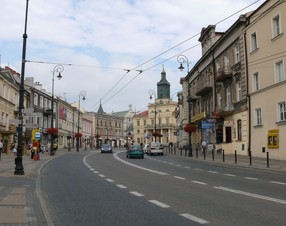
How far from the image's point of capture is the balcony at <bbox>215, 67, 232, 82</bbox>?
41225 millimetres

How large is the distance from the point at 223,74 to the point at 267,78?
30.4 feet

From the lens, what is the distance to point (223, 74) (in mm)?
41344

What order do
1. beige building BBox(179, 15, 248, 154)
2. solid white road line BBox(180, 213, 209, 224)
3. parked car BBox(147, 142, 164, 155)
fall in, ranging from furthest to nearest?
parked car BBox(147, 142, 164, 155)
beige building BBox(179, 15, 248, 154)
solid white road line BBox(180, 213, 209, 224)

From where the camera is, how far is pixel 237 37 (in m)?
38.5

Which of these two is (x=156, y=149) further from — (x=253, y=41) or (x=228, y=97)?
(x=253, y=41)

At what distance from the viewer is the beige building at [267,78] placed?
2994 cm

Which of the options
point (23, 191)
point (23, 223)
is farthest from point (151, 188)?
point (23, 223)

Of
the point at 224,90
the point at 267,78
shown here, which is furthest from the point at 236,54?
the point at 267,78

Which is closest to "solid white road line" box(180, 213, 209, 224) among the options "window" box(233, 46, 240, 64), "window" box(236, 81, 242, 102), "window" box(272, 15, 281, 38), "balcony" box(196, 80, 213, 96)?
"window" box(272, 15, 281, 38)

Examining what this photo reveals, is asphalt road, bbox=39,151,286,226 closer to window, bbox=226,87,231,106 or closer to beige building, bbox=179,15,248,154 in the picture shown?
beige building, bbox=179,15,248,154

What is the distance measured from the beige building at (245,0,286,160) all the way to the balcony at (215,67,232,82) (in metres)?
5.48

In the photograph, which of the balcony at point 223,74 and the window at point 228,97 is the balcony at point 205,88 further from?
the window at point 228,97

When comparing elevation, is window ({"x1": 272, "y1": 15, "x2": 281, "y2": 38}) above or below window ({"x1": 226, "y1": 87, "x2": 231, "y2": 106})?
above

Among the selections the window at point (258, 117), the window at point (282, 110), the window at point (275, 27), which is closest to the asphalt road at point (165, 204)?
the window at point (282, 110)
